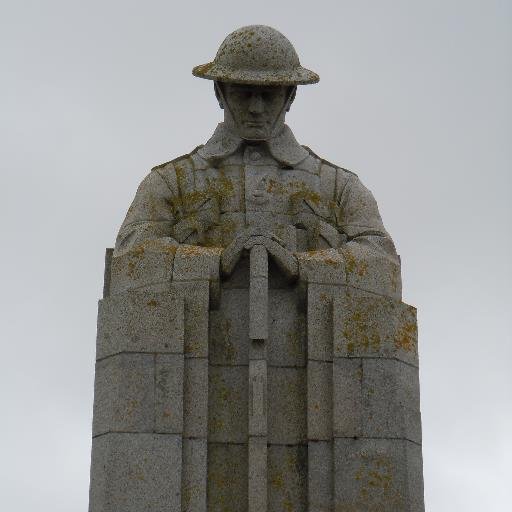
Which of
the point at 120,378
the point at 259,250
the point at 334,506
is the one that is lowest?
the point at 334,506

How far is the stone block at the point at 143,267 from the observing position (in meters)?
24.2

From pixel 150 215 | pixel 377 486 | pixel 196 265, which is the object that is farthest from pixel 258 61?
pixel 377 486

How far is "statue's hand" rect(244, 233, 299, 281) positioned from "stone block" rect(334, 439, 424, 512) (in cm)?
221

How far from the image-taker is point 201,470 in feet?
76.1

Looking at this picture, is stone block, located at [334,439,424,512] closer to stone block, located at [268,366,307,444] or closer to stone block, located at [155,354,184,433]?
stone block, located at [268,366,307,444]

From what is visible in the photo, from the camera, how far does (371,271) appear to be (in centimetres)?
2441

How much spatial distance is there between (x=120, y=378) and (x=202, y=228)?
8.21 ft

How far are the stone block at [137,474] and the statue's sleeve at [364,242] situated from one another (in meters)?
3.18

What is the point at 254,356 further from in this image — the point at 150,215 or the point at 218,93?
the point at 218,93

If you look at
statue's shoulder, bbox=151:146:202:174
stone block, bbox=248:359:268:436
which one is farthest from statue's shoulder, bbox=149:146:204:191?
stone block, bbox=248:359:268:436

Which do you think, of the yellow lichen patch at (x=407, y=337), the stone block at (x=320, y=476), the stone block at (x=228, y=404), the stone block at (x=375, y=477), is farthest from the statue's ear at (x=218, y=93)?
the stone block at (x=375, y=477)

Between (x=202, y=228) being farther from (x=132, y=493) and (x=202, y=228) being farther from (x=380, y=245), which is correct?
(x=132, y=493)

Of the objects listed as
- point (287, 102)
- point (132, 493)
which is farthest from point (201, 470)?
point (287, 102)

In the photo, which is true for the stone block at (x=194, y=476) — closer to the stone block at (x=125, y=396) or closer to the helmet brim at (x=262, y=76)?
the stone block at (x=125, y=396)
